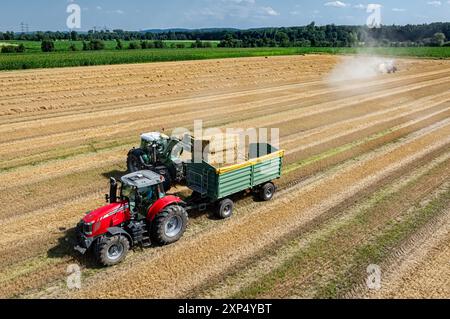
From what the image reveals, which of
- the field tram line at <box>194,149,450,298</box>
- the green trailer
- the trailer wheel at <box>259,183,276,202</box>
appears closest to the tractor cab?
the green trailer

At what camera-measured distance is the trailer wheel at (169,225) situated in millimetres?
10305

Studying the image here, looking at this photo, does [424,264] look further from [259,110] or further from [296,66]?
[296,66]

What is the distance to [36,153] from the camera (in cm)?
1836

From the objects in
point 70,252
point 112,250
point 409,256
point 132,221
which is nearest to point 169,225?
point 132,221

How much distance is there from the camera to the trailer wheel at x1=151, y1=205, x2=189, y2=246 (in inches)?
406

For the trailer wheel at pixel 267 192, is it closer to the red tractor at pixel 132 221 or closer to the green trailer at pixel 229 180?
the green trailer at pixel 229 180

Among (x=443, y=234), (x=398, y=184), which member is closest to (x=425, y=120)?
(x=398, y=184)

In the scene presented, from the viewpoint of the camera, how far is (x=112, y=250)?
9711 mm

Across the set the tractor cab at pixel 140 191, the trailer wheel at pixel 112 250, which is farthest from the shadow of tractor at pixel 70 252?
the tractor cab at pixel 140 191

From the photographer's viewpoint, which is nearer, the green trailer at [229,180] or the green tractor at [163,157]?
the green trailer at [229,180]

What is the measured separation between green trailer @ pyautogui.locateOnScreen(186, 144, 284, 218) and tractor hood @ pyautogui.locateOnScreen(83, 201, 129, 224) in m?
2.65

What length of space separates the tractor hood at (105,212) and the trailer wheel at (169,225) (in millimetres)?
855

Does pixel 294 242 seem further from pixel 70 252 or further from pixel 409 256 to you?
pixel 70 252
